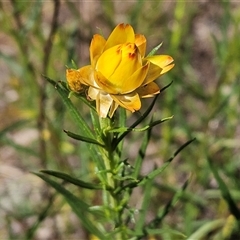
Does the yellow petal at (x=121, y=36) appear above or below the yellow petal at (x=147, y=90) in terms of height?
above

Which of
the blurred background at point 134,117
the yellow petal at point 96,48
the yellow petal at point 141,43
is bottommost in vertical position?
the yellow petal at point 141,43

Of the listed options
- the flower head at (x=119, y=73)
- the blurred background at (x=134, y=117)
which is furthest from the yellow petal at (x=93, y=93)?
the blurred background at (x=134, y=117)

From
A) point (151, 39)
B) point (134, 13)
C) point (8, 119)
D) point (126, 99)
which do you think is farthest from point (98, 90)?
point (151, 39)

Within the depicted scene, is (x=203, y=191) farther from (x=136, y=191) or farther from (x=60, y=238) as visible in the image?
(x=60, y=238)

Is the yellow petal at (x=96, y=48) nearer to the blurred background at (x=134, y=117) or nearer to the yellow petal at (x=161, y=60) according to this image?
the yellow petal at (x=161, y=60)

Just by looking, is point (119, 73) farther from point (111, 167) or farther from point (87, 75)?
point (111, 167)

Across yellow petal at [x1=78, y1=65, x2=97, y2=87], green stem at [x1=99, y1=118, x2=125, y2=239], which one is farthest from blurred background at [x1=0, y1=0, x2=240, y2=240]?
yellow petal at [x1=78, y1=65, x2=97, y2=87]

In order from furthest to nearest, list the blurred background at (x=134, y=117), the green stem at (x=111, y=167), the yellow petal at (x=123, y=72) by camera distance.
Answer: the blurred background at (x=134, y=117) < the green stem at (x=111, y=167) < the yellow petal at (x=123, y=72)
